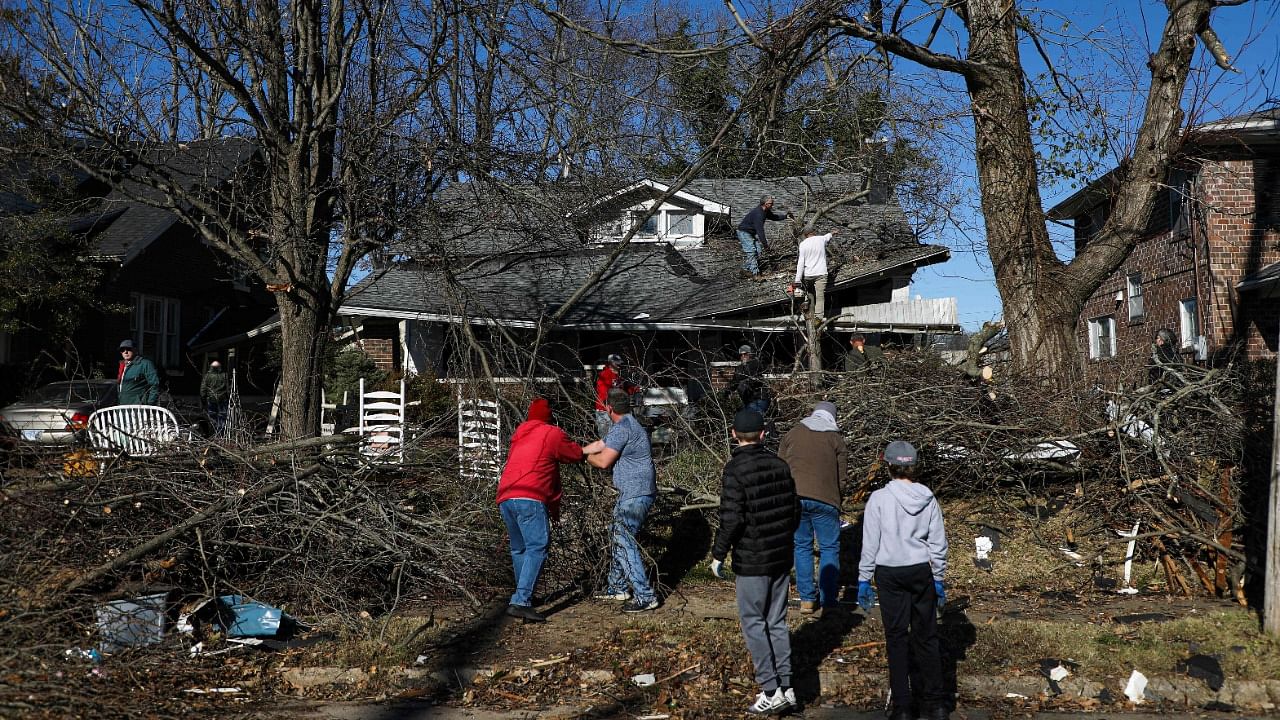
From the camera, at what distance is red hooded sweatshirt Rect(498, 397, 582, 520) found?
748 cm

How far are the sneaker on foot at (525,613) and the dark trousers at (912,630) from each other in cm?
287

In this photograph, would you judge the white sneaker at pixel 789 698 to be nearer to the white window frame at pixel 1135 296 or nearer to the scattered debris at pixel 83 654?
the scattered debris at pixel 83 654

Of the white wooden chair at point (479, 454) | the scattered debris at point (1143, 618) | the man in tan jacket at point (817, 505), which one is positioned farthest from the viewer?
the white wooden chair at point (479, 454)

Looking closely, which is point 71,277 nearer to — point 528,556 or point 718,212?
point 718,212

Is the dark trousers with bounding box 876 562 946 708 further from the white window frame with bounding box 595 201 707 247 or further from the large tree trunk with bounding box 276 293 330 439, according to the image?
the white window frame with bounding box 595 201 707 247

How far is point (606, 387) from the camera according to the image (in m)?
11.9

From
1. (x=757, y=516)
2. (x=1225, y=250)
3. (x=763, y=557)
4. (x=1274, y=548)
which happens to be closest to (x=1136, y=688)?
(x=1274, y=548)

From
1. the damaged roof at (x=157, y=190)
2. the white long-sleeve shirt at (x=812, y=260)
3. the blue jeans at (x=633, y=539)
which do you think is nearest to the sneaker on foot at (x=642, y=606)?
the blue jeans at (x=633, y=539)

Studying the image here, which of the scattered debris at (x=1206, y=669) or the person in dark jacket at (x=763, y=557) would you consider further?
the scattered debris at (x=1206, y=669)

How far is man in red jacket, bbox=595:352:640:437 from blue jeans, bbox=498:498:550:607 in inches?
100

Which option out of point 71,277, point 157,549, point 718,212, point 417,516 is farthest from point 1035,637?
point 71,277

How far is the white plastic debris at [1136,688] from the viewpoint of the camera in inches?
238

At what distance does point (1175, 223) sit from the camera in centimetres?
2041

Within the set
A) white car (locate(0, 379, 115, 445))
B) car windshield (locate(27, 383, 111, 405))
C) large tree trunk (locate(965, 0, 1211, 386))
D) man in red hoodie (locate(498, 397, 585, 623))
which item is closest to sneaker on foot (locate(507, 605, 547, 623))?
man in red hoodie (locate(498, 397, 585, 623))
